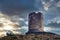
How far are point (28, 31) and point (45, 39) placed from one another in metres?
8.34

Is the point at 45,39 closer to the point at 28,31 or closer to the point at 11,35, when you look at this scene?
the point at 28,31

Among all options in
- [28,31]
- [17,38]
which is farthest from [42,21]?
[17,38]

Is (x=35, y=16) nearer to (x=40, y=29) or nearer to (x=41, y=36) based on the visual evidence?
(x=40, y=29)

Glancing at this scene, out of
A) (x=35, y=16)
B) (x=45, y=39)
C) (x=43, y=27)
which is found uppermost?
(x=35, y=16)

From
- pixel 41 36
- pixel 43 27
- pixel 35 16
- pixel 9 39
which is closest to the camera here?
pixel 9 39

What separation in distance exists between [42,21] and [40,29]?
130 inches

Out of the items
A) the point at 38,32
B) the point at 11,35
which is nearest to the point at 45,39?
the point at 38,32

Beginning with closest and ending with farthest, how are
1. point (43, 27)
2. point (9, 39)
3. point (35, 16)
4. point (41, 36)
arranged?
point (9, 39) < point (41, 36) < point (43, 27) < point (35, 16)

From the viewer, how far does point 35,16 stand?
67.2 metres

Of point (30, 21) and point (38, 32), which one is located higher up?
point (30, 21)

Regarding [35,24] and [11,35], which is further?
[35,24]

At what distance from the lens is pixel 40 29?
62.9 metres

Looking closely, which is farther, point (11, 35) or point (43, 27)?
point (43, 27)

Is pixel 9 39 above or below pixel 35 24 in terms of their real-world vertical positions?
below
